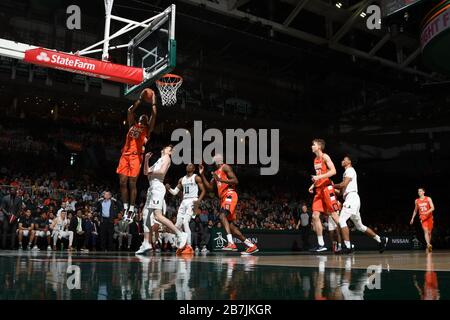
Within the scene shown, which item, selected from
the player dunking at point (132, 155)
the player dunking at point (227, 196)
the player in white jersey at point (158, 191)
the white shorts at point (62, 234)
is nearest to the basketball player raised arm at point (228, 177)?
the player dunking at point (227, 196)

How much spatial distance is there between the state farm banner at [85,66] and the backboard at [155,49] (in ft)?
1.14

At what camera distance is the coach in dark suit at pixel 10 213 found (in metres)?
12.1

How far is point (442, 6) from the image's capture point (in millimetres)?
14102

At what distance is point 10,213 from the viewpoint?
40.2ft

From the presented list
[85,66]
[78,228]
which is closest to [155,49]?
[85,66]

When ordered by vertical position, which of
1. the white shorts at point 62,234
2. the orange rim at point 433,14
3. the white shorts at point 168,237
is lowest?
the white shorts at point 168,237

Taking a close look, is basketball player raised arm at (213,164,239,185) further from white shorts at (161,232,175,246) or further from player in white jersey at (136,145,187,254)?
white shorts at (161,232,175,246)

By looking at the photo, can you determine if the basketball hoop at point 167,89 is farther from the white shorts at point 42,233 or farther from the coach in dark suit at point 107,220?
the white shorts at point 42,233

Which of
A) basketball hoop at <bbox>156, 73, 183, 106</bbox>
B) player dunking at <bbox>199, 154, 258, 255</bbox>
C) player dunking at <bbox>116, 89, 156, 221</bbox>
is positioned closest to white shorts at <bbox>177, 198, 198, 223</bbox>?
player dunking at <bbox>199, 154, 258, 255</bbox>

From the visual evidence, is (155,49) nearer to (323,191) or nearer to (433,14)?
(323,191)

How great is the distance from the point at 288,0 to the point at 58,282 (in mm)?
20094

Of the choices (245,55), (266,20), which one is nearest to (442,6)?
(266,20)
